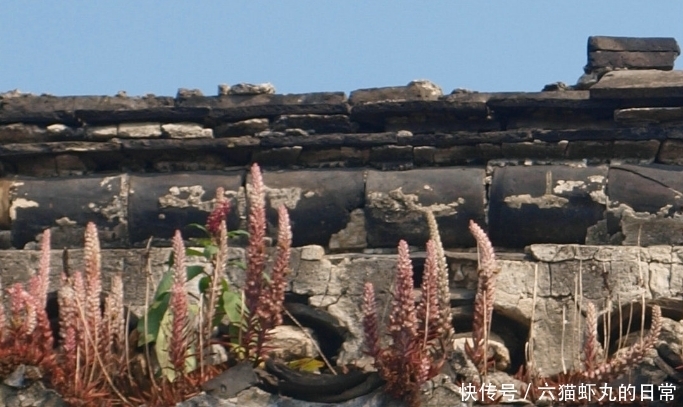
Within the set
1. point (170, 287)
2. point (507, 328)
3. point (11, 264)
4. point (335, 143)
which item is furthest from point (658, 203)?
point (11, 264)

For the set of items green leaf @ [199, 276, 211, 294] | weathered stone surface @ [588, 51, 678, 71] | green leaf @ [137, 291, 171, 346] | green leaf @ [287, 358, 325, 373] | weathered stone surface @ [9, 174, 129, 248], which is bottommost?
green leaf @ [287, 358, 325, 373]

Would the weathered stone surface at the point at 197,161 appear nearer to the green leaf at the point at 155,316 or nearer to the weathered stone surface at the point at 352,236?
the weathered stone surface at the point at 352,236

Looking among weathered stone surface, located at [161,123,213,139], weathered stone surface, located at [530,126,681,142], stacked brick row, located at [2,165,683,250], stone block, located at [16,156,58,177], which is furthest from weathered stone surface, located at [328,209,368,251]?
stone block, located at [16,156,58,177]

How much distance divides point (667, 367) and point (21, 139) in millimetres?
3328

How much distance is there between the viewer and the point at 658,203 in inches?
343

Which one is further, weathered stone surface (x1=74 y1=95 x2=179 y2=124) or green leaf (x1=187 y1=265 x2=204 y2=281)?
weathered stone surface (x1=74 y1=95 x2=179 y2=124)

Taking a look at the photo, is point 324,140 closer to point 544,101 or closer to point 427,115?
point 427,115

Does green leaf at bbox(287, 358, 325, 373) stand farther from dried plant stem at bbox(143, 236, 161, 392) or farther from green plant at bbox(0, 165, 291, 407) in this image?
dried plant stem at bbox(143, 236, 161, 392)

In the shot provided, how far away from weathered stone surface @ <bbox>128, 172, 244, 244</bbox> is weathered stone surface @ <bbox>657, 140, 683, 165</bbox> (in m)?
2.00

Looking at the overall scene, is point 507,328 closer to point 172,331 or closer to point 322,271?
point 322,271

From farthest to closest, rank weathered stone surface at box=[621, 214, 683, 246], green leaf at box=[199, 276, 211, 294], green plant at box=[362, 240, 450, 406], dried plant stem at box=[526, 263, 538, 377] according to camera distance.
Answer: weathered stone surface at box=[621, 214, 683, 246] → dried plant stem at box=[526, 263, 538, 377] → green leaf at box=[199, 276, 211, 294] → green plant at box=[362, 240, 450, 406]

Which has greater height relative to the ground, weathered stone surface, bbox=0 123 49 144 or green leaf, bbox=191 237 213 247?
weathered stone surface, bbox=0 123 49 144

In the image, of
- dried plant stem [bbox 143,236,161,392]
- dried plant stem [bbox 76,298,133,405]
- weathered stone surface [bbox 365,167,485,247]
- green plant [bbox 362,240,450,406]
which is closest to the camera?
green plant [bbox 362,240,450,406]

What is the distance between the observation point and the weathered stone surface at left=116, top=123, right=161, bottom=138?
9039mm
